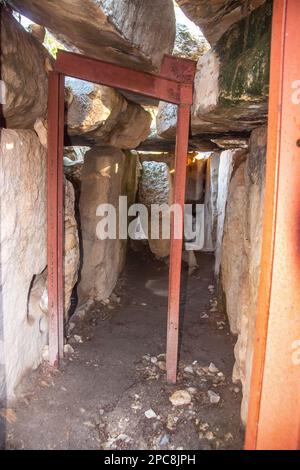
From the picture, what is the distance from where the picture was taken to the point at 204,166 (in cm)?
795

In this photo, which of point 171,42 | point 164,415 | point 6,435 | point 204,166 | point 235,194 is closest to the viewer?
point 6,435

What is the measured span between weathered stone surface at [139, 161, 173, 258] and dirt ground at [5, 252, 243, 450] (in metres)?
2.74

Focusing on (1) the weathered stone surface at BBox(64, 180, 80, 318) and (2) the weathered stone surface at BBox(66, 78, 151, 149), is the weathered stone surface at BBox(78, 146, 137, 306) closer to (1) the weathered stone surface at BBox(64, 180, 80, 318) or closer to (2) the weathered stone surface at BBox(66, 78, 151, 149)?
(2) the weathered stone surface at BBox(66, 78, 151, 149)

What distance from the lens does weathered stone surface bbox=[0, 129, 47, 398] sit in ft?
6.51

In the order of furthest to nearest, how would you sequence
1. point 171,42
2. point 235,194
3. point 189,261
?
point 189,261 < point 235,194 < point 171,42

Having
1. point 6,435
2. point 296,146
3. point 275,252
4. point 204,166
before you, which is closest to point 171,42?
point 296,146

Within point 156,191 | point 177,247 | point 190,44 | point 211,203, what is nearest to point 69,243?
point 177,247

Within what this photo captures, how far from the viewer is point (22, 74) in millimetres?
1893

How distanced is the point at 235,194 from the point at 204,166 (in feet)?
14.8

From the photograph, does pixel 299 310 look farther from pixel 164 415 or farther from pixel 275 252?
pixel 164 415

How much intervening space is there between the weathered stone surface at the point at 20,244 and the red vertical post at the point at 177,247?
0.96m

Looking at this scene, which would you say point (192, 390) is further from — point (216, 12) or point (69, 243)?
point (216, 12)

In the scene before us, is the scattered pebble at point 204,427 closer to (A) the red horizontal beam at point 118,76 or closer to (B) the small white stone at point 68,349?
(B) the small white stone at point 68,349

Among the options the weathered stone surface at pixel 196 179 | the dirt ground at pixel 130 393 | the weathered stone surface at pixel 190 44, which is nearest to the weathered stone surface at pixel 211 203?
the weathered stone surface at pixel 196 179
